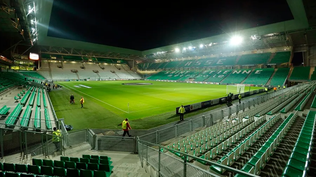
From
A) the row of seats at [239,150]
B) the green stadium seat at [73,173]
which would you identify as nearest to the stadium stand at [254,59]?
the row of seats at [239,150]

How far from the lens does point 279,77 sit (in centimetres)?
4100

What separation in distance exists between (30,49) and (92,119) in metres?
49.3

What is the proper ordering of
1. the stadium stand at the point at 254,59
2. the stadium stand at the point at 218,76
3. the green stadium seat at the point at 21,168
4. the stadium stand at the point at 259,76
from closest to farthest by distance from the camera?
the green stadium seat at the point at 21,168
the stadium stand at the point at 259,76
the stadium stand at the point at 254,59
the stadium stand at the point at 218,76

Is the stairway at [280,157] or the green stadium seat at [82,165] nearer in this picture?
the stairway at [280,157]

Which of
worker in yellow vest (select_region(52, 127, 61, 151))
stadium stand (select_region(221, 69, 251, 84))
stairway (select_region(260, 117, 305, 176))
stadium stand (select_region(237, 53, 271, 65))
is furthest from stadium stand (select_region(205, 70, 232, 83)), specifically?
worker in yellow vest (select_region(52, 127, 61, 151))

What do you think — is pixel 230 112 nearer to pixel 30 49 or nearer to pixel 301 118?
pixel 301 118

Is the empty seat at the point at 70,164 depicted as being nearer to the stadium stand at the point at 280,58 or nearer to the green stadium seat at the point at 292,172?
the green stadium seat at the point at 292,172

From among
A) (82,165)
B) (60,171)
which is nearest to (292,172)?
(82,165)

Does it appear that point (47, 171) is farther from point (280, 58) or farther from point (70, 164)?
point (280, 58)

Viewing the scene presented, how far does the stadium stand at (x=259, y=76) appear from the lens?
139ft

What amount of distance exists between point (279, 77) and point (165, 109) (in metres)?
38.8

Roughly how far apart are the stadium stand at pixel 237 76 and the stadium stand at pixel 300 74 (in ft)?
36.2

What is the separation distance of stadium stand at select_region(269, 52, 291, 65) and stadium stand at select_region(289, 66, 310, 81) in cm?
396

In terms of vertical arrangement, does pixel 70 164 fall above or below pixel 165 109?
above
